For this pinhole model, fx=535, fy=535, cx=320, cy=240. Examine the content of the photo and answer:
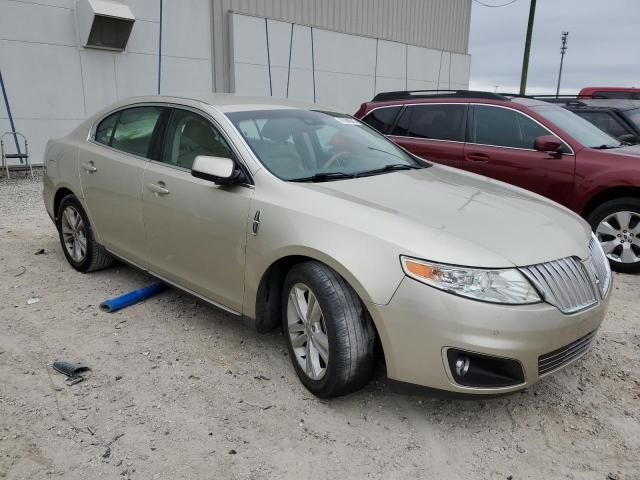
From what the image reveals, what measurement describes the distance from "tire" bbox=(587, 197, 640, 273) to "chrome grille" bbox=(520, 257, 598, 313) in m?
2.90

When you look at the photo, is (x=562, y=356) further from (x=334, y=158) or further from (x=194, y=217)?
(x=194, y=217)

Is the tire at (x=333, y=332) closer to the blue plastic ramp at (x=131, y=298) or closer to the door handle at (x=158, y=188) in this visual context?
the door handle at (x=158, y=188)

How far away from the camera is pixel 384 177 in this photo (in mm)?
3361

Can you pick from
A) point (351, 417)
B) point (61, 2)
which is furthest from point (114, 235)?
point (61, 2)

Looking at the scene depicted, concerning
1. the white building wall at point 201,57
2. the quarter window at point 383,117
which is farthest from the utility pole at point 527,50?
the quarter window at point 383,117

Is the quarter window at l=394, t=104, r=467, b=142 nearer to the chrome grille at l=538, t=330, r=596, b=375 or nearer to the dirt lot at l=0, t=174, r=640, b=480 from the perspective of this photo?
the dirt lot at l=0, t=174, r=640, b=480

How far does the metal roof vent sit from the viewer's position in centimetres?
1007

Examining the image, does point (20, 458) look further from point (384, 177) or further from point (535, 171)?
point (535, 171)

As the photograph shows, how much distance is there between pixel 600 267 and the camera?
9.86 ft

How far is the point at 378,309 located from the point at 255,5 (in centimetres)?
1243

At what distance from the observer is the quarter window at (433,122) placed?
20.6 feet

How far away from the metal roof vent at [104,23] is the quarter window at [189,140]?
779 centimetres

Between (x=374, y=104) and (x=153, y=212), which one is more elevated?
(x=374, y=104)

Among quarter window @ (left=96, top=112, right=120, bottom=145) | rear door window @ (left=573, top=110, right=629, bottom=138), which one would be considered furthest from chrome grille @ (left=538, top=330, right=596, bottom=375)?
rear door window @ (left=573, top=110, right=629, bottom=138)
